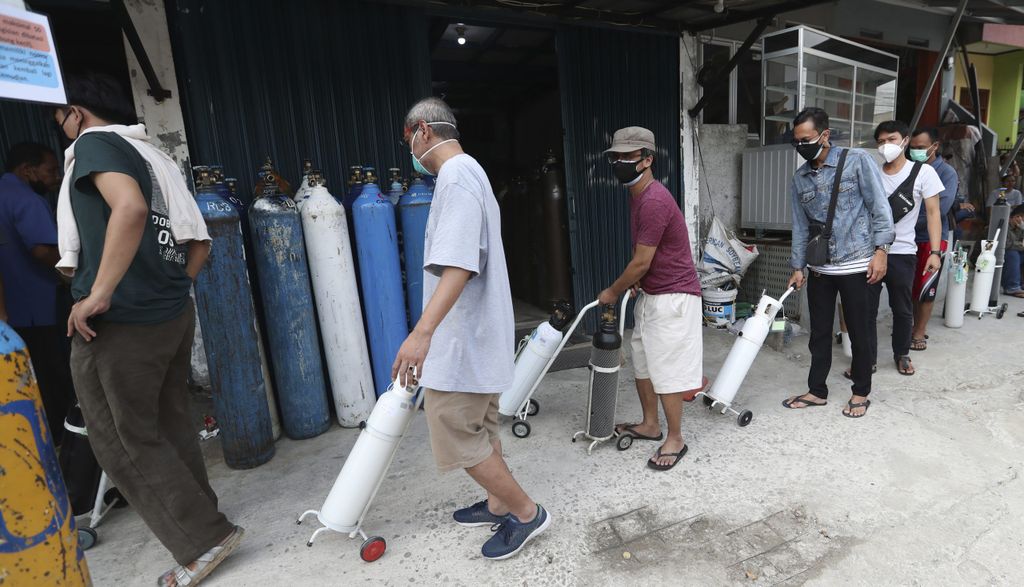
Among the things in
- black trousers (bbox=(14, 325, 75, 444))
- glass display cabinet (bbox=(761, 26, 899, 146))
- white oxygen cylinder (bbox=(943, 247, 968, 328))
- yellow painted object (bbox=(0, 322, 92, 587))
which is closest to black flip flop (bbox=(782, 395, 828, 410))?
white oxygen cylinder (bbox=(943, 247, 968, 328))

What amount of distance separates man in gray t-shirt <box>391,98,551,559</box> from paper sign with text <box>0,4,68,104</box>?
110 centimetres

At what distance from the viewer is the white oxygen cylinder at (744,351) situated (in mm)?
3539

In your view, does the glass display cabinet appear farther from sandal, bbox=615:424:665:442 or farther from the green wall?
the green wall

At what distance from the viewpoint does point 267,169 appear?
3.39 m

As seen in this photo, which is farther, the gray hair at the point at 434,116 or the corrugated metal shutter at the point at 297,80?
the corrugated metal shutter at the point at 297,80

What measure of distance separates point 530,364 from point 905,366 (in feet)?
10.5

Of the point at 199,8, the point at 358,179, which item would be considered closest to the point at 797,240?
the point at 358,179

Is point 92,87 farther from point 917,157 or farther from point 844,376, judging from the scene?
point 917,157

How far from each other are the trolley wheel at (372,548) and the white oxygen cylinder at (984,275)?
21.6ft

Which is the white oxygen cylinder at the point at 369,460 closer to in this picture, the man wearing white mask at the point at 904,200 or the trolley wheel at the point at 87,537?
the trolley wheel at the point at 87,537

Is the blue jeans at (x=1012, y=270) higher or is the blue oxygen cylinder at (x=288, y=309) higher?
the blue oxygen cylinder at (x=288, y=309)

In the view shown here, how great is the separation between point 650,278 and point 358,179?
2.10 m

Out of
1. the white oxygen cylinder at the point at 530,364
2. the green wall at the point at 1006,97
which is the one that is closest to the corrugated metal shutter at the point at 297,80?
the white oxygen cylinder at the point at 530,364

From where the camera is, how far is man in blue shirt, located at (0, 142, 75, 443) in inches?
118
